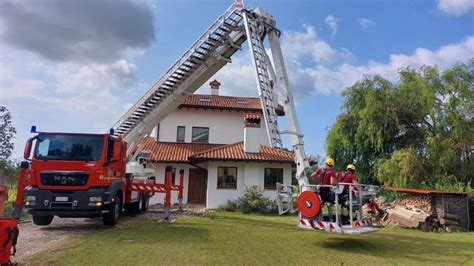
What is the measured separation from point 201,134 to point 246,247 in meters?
17.6

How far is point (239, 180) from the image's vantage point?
20.6 meters

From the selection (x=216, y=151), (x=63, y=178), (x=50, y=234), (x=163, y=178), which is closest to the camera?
(x=50, y=234)

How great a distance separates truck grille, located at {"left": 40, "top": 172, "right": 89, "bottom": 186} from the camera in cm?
1069

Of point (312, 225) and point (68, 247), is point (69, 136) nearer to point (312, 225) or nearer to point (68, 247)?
point (68, 247)

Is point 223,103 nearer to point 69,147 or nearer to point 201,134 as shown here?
point 201,134

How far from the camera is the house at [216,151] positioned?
20370mm

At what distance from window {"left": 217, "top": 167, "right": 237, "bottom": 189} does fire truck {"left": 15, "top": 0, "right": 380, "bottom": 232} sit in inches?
235

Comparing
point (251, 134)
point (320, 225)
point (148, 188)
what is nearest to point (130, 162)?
point (148, 188)

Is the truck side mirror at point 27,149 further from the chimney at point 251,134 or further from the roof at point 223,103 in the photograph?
the roof at point 223,103

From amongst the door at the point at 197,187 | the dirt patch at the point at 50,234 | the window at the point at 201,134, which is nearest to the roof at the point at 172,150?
the window at the point at 201,134

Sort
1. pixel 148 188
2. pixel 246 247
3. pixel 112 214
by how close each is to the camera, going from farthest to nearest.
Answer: pixel 148 188
pixel 112 214
pixel 246 247

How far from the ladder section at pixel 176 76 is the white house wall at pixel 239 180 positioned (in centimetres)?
542

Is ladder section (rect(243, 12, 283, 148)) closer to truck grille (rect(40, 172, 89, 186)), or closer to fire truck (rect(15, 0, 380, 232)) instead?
fire truck (rect(15, 0, 380, 232))

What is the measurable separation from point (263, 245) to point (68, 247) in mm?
4831
